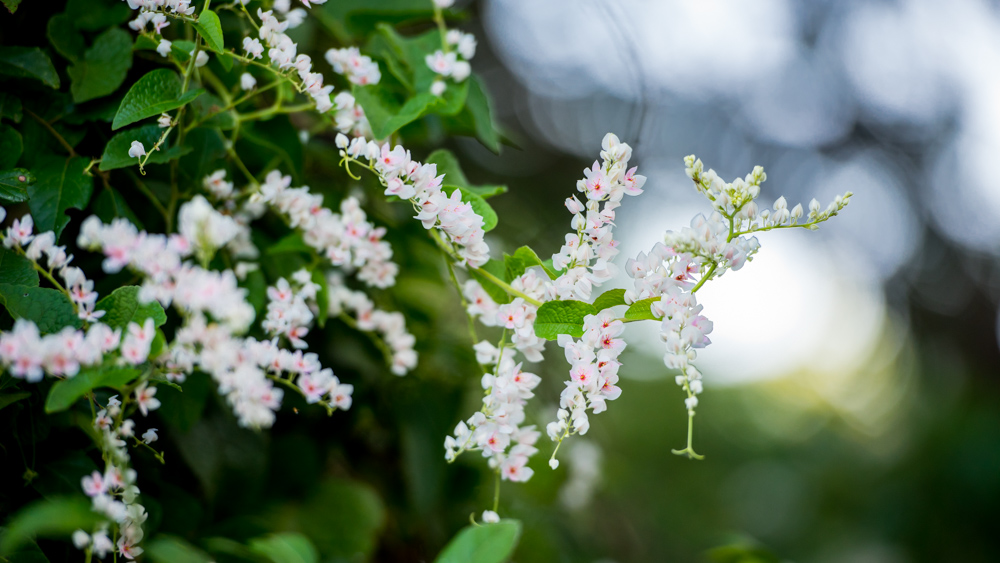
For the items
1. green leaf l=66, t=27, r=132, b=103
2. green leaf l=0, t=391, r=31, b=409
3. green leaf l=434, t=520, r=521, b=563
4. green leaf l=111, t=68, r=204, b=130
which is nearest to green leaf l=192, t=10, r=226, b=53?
green leaf l=111, t=68, r=204, b=130

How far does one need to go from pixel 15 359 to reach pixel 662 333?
0.36 metres

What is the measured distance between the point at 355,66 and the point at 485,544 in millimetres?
404

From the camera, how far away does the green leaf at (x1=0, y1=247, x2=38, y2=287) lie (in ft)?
1.21

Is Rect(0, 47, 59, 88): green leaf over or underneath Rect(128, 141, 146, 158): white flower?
over

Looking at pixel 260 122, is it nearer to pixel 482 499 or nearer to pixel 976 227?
pixel 482 499

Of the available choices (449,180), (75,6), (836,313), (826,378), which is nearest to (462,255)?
(449,180)

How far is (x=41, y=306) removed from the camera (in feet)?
1.14

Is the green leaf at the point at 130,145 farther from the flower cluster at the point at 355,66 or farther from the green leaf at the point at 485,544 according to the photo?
the green leaf at the point at 485,544

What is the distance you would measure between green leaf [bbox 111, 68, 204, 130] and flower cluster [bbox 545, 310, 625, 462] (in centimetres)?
33

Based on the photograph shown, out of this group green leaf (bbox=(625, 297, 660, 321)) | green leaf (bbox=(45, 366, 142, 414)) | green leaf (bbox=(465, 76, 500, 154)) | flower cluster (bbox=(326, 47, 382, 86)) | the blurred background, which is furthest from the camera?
the blurred background

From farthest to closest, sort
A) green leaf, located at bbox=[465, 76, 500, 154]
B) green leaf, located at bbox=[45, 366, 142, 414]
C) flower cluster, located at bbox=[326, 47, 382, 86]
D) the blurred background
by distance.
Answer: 1. the blurred background
2. green leaf, located at bbox=[465, 76, 500, 154]
3. flower cluster, located at bbox=[326, 47, 382, 86]
4. green leaf, located at bbox=[45, 366, 142, 414]

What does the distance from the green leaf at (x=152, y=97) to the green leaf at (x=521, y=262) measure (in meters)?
0.26

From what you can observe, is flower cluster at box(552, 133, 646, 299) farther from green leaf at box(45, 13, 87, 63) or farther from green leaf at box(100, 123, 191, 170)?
green leaf at box(45, 13, 87, 63)

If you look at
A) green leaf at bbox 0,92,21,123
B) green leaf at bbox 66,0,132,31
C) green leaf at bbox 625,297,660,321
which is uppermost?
green leaf at bbox 66,0,132,31
